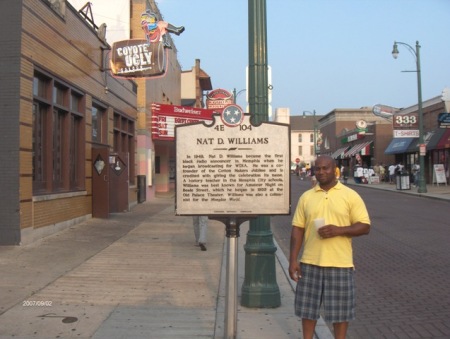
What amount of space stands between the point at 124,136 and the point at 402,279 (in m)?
13.6

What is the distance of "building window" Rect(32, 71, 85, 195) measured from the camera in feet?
33.6

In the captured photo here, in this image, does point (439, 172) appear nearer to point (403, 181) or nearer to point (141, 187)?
point (403, 181)

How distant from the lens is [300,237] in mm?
3916

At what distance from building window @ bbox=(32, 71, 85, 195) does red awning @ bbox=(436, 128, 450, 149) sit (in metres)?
23.6

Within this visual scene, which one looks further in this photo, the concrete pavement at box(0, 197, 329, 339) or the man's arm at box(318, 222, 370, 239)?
the concrete pavement at box(0, 197, 329, 339)

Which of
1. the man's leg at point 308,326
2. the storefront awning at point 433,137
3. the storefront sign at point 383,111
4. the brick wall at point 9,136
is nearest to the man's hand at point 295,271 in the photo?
the man's leg at point 308,326

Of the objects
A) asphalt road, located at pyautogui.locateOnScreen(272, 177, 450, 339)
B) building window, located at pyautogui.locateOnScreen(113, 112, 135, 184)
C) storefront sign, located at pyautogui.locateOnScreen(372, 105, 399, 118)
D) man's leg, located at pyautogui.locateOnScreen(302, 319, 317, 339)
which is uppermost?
storefront sign, located at pyautogui.locateOnScreen(372, 105, 399, 118)

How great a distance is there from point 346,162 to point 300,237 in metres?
56.9

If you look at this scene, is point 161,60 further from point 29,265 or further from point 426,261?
point 426,261

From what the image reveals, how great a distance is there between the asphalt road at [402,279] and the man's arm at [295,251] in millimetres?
1349

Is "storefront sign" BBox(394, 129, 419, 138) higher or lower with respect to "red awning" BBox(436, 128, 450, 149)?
higher

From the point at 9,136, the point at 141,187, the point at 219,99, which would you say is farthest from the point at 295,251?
the point at 219,99

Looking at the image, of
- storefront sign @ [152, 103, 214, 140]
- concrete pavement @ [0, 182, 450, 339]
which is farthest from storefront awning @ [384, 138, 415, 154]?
concrete pavement @ [0, 182, 450, 339]

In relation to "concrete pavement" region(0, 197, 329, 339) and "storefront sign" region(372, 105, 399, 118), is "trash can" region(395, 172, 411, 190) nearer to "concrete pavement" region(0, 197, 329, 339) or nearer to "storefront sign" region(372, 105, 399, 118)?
"storefront sign" region(372, 105, 399, 118)
